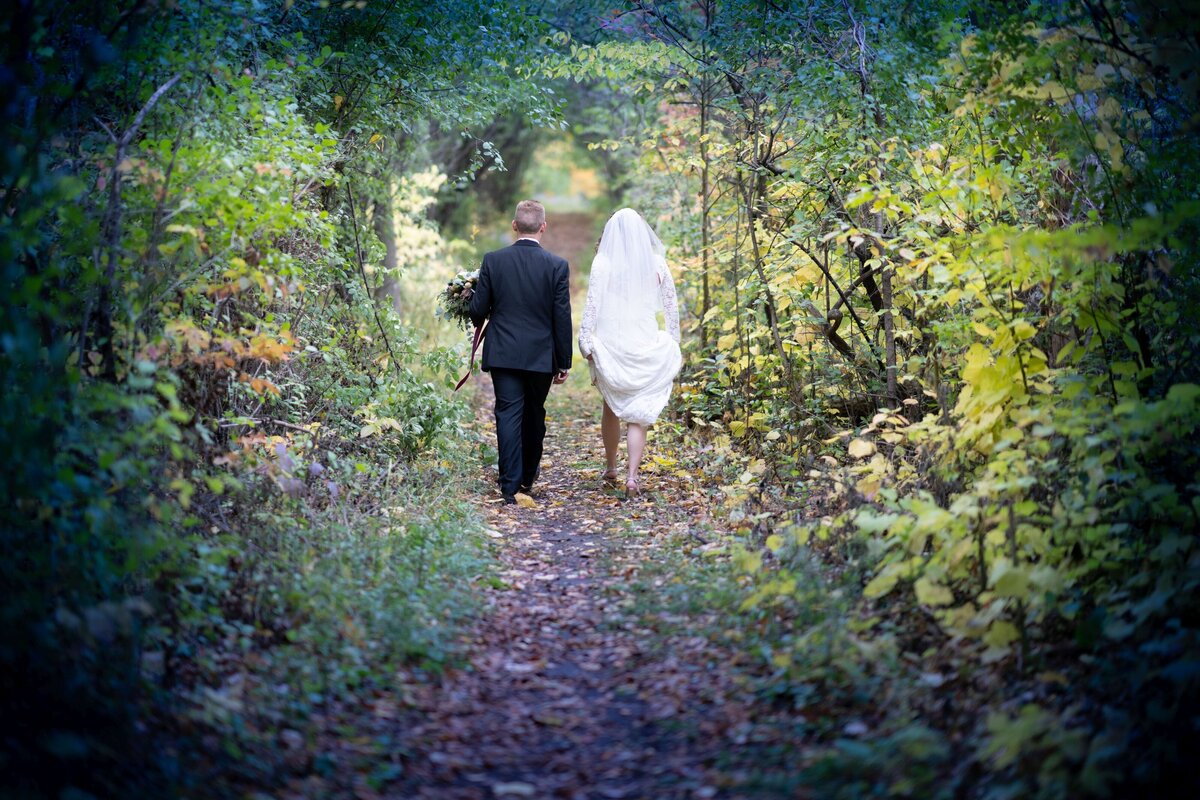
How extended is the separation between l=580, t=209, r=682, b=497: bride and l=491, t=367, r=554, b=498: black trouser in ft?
1.64

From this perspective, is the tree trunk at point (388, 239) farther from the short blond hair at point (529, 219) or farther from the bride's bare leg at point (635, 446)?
the bride's bare leg at point (635, 446)

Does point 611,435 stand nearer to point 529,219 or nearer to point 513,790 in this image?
point 529,219

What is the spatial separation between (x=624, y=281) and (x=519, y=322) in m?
0.93

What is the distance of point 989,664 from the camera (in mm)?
3826

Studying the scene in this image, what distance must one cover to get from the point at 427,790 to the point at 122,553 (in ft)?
5.53

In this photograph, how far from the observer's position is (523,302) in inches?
301

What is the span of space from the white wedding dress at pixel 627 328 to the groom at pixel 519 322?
0.27m

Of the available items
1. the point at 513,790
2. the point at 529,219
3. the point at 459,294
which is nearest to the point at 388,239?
the point at 459,294

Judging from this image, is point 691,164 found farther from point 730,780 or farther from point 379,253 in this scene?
point 730,780

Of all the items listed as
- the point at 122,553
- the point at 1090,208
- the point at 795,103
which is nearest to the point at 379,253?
the point at 795,103

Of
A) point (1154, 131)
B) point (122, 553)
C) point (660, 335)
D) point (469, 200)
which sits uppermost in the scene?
point (469, 200)

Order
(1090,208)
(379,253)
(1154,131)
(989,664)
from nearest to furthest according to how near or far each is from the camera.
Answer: (989,664) → (1090,208) → (1154,131) → (379,253)

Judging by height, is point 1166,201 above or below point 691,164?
below

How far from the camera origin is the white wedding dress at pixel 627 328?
7762 millimetres
